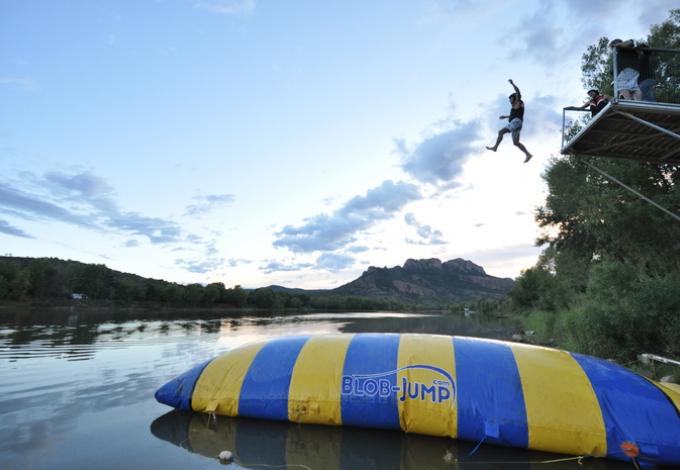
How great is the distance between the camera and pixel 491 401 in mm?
7398

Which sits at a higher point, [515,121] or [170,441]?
[515,121]

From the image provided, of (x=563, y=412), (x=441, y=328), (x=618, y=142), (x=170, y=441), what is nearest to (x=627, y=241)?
(x=618, y=142)

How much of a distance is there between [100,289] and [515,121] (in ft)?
369

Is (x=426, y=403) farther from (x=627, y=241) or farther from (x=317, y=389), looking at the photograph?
(x=627, y=241)

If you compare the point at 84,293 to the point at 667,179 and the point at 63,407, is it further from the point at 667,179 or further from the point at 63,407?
the point at 667,179

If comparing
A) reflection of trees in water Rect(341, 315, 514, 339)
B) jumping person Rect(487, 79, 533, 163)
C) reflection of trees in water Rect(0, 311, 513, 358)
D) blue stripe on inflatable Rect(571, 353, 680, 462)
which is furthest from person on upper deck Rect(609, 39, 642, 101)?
reflection of trees in water Rect(341, 315, 514, 339)

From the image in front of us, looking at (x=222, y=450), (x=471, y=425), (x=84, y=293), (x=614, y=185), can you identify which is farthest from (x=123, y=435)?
(x=84, y=293)

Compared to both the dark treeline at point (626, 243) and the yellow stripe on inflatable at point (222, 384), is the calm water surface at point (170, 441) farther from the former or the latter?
the dark treeline at point (626, 243)

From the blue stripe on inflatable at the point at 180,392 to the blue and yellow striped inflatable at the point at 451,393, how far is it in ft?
0.09

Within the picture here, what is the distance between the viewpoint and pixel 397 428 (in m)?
7.90

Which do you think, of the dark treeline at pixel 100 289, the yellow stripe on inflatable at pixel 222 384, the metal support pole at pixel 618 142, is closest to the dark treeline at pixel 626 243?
the metal support pole at pixel 618 142

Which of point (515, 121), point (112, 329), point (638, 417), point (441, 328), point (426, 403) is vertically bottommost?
point (441, 328)

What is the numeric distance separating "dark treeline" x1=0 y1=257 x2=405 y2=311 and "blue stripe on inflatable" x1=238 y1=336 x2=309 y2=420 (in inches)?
3497

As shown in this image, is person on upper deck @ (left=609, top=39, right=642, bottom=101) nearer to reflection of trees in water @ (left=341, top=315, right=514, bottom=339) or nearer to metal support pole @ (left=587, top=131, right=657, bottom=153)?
metal support pole @ (left=587, top=131, right=657, bottom=153)
